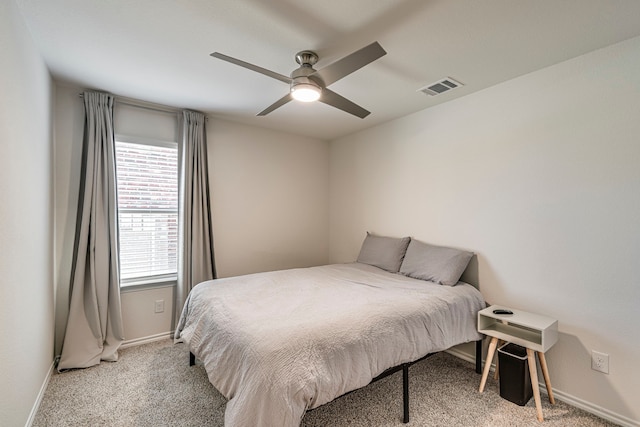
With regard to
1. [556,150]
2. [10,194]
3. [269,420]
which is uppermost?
[556,150]

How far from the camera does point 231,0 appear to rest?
60.9 inches

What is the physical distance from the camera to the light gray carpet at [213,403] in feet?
6.24

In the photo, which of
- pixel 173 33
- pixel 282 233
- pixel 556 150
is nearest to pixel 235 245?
pixel 282 233

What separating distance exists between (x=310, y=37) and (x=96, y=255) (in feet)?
8.81

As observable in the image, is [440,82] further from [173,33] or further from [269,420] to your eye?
[269,420]

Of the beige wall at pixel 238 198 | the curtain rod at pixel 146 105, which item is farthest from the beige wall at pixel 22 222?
the curtain rod at pixel 146 105

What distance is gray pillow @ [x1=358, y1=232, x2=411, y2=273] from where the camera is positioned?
3.17 m

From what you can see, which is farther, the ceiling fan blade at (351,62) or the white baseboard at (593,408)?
the white baseboard at (593,408)

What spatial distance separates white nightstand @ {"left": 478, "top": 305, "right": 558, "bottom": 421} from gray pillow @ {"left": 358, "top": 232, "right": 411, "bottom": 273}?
0.98 metres

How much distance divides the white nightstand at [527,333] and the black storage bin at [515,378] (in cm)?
5

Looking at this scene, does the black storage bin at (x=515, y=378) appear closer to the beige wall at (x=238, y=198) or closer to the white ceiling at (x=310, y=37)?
the white ceiling at (x=310, y=37)

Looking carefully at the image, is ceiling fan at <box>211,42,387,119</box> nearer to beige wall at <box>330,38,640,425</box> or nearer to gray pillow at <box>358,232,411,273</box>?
beige wall at <box>330,38,640,425</box>

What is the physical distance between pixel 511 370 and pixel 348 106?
90.1 inches

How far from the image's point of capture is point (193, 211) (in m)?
3.20
